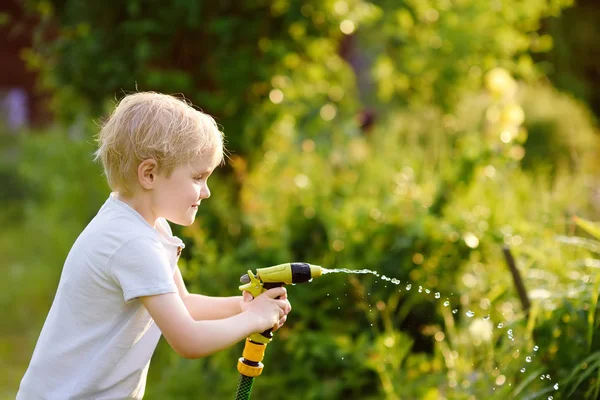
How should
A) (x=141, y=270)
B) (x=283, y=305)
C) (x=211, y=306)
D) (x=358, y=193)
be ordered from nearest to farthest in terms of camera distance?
(x=141, y=270), (x=283, y=305), (x=211, y=306), (x=358, y=193)

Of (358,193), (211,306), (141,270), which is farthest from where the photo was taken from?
(358,193)

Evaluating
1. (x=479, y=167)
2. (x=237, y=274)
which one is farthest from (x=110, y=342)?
(x=479, y=167)

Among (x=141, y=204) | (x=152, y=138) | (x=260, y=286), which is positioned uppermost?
(x=152, y=138)

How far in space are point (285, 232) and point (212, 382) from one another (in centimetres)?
79

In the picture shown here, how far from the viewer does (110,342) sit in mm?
1975

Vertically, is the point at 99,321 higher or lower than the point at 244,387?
higher

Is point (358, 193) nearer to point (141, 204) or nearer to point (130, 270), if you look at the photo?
point (141, 204)

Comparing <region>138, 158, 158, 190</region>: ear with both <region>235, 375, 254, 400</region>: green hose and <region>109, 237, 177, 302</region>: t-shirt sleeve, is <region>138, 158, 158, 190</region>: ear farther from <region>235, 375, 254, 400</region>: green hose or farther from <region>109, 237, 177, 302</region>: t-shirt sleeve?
<region>235, 375, 254, 400</region>: green hose

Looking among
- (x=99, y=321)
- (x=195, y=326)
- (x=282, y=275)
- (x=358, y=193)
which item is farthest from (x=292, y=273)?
(x=358, y=193)

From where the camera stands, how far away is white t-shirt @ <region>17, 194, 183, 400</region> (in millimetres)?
1936

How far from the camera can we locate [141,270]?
6.19 ft

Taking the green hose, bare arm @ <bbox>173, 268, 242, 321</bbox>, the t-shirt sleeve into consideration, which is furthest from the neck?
the green hose

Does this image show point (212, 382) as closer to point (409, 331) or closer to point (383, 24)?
point (409, 331)

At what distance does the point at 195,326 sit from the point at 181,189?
33 centimetres
